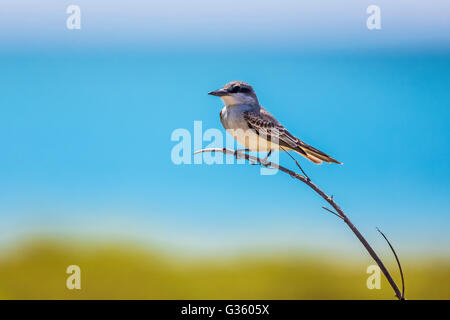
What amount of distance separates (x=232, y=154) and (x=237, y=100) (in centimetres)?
181

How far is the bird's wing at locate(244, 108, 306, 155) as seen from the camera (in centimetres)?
313

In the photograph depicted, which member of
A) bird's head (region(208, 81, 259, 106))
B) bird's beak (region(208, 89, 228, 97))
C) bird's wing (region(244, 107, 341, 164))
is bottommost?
bird's wing (region(244, 107, 341, 164))

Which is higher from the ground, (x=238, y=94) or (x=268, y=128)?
(x=238, y=94)

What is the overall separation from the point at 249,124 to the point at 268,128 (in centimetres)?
15

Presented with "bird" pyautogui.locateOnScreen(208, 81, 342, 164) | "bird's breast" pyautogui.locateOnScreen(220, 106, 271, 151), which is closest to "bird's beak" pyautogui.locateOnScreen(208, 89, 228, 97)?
"bird" pyautogui.locateOnScreen(208, 81, 342, 164)

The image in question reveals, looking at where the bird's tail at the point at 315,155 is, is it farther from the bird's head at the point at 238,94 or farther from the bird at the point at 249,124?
the bird's head at the point at 238,94

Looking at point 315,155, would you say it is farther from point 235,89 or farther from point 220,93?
point 235,89

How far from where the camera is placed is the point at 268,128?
3.33 m

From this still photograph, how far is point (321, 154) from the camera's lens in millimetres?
2693

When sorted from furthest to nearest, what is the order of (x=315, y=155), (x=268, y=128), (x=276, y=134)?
(x=268, y=128) < (x=276, y=134) < (x=315, y=155)

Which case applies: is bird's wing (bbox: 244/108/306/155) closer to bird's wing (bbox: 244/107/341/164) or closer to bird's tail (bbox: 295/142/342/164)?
bird's wing (bbox: 244/107/341/164)

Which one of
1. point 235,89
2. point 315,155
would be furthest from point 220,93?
point 315,155
